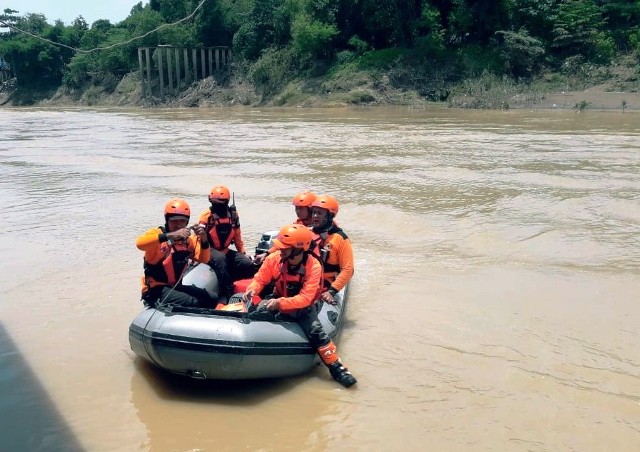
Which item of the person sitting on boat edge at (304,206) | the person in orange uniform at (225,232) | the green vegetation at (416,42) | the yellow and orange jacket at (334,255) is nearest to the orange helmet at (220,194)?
the person in orange uniform at (225,232)

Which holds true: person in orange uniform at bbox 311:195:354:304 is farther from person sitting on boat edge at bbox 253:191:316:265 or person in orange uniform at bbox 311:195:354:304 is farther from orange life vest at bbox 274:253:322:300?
orange life vest at bbox 274:253:322:300

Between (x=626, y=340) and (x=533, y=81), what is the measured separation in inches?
961

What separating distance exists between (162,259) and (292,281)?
99 cm

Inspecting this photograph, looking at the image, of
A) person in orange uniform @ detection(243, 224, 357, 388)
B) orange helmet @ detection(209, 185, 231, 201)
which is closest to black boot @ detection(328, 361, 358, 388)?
person in orange uniform @ detection(243, 224, 357, 388)

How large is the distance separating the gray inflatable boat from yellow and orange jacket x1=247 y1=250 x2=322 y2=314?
0.17 meters

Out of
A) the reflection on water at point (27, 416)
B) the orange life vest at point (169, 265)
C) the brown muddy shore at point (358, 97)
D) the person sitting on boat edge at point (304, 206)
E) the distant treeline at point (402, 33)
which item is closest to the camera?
the reflection on water at point (27, 416)

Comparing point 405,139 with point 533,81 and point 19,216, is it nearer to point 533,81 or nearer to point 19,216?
point 19,216

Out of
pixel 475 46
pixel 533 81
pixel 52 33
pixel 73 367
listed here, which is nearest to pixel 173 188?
pixel 73 367

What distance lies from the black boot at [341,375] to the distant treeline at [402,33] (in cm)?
2148

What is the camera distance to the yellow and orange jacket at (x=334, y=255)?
5453 millimetres

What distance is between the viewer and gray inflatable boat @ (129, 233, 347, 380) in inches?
168

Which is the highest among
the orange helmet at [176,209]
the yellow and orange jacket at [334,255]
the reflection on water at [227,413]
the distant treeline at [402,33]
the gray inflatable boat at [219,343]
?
the distant treeline at [402,33]

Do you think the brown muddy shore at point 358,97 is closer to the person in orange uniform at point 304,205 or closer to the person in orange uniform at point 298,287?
the person in orange uniform at point 304,205

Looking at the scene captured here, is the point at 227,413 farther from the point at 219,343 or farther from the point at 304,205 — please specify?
the point at 304,205
